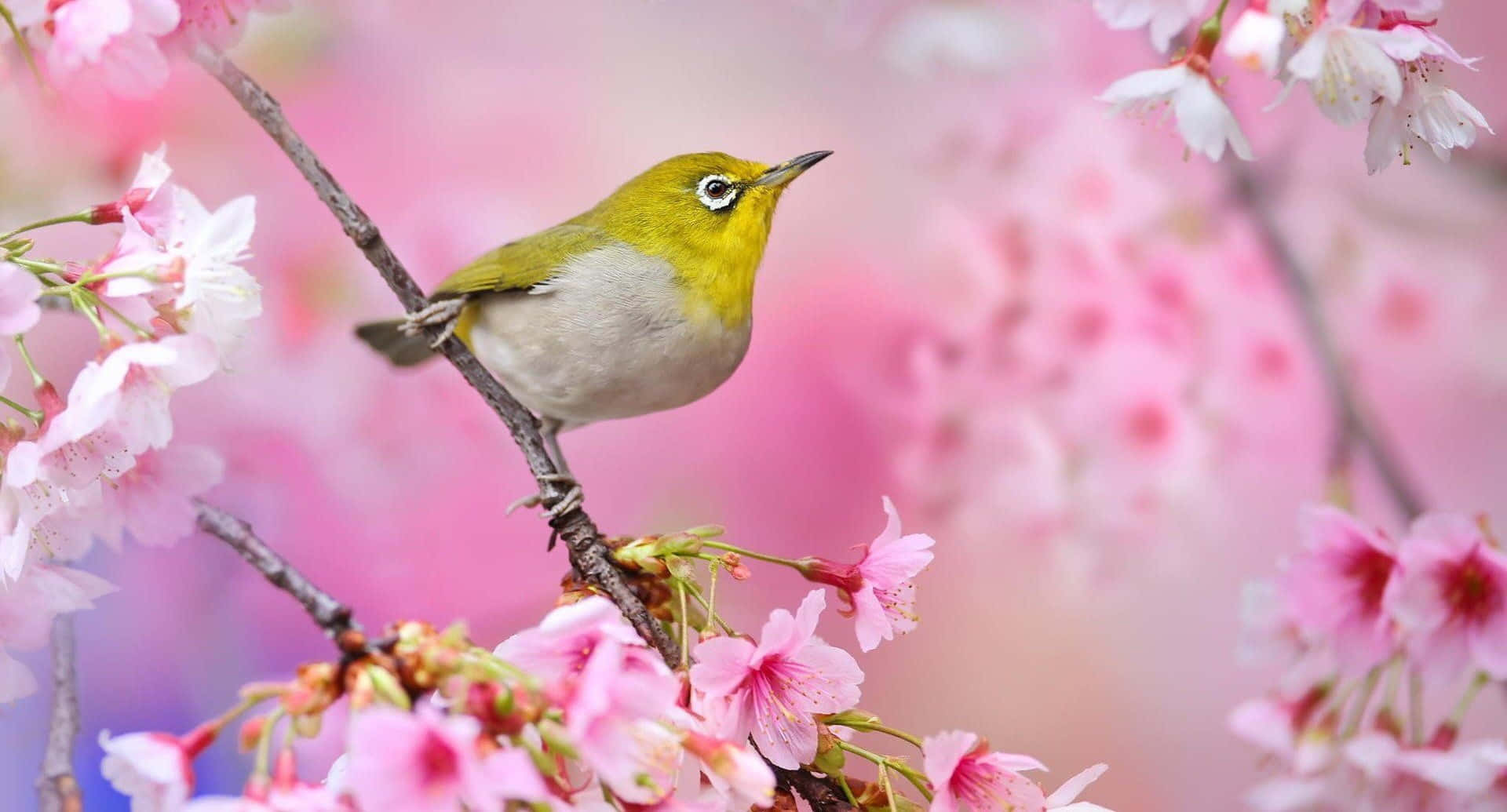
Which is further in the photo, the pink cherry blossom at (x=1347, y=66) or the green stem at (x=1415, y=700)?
the green stem at (x=1415, y=700)

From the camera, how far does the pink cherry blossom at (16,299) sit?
1.82 feet

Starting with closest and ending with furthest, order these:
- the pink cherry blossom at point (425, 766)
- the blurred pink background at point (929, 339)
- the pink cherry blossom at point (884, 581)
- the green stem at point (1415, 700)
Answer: the pink cherry blossom at point (425, 766), the pink cherry blossom at point (884, 581), the green stem at point (1415, 700), the blurred pink background at point (929, 339)

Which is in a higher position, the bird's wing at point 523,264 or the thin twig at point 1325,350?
the bird's wing at point 523,264

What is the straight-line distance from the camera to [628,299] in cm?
93

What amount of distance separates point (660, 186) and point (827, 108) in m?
0.52

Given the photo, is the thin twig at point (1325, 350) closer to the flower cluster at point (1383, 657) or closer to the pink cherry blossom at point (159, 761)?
the flower cluster at point (1383, 657)

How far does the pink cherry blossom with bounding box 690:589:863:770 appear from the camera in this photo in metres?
0.57

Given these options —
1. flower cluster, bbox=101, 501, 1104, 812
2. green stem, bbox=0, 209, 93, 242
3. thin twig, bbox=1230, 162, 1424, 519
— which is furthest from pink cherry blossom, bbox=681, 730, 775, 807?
thin twig, bbox=1230, 162, 1424, 519

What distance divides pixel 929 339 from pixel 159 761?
1162mm

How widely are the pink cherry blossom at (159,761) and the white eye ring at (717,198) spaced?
62 centimetres

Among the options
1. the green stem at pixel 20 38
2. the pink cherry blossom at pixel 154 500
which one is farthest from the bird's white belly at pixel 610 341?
the green stem at pixel 20 38

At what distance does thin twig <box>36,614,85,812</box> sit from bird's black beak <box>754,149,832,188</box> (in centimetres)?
56

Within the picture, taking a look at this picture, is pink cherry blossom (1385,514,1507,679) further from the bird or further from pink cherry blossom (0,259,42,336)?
pink cherry blossom (0,259,42,336)

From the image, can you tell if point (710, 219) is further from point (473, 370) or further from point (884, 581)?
point (884, 581)
